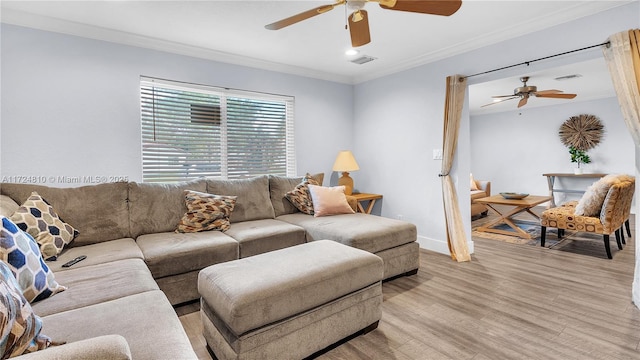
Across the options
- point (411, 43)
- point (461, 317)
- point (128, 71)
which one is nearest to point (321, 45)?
point (411, 43)

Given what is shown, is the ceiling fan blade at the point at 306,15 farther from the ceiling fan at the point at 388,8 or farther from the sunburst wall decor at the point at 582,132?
the sunburst wall decor at the point at 582,132

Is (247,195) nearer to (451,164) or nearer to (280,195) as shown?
(280,195)

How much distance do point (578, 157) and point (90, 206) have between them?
8820mm

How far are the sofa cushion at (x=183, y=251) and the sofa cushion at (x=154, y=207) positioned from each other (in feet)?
0.36

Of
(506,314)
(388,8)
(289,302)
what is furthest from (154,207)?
(506,314)

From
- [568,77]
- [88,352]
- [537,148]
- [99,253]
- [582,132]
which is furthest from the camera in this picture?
[537,148]

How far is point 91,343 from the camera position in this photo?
81 centimetres

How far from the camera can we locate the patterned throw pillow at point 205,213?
285 cm

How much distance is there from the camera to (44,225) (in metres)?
2.15

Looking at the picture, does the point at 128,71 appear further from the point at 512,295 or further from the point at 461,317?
the point at 512,295

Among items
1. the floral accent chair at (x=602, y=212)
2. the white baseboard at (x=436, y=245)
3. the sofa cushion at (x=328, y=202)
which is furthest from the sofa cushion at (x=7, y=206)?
the floral accent chair at (x=602, y=212)

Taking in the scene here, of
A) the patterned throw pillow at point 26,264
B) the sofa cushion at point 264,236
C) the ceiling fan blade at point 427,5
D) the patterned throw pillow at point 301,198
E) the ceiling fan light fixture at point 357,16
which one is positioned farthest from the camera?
the patterned throw pillow at point 301,198

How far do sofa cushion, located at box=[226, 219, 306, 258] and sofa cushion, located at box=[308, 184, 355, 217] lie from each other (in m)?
0.49

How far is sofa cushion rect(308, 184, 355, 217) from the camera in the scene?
3527mm
